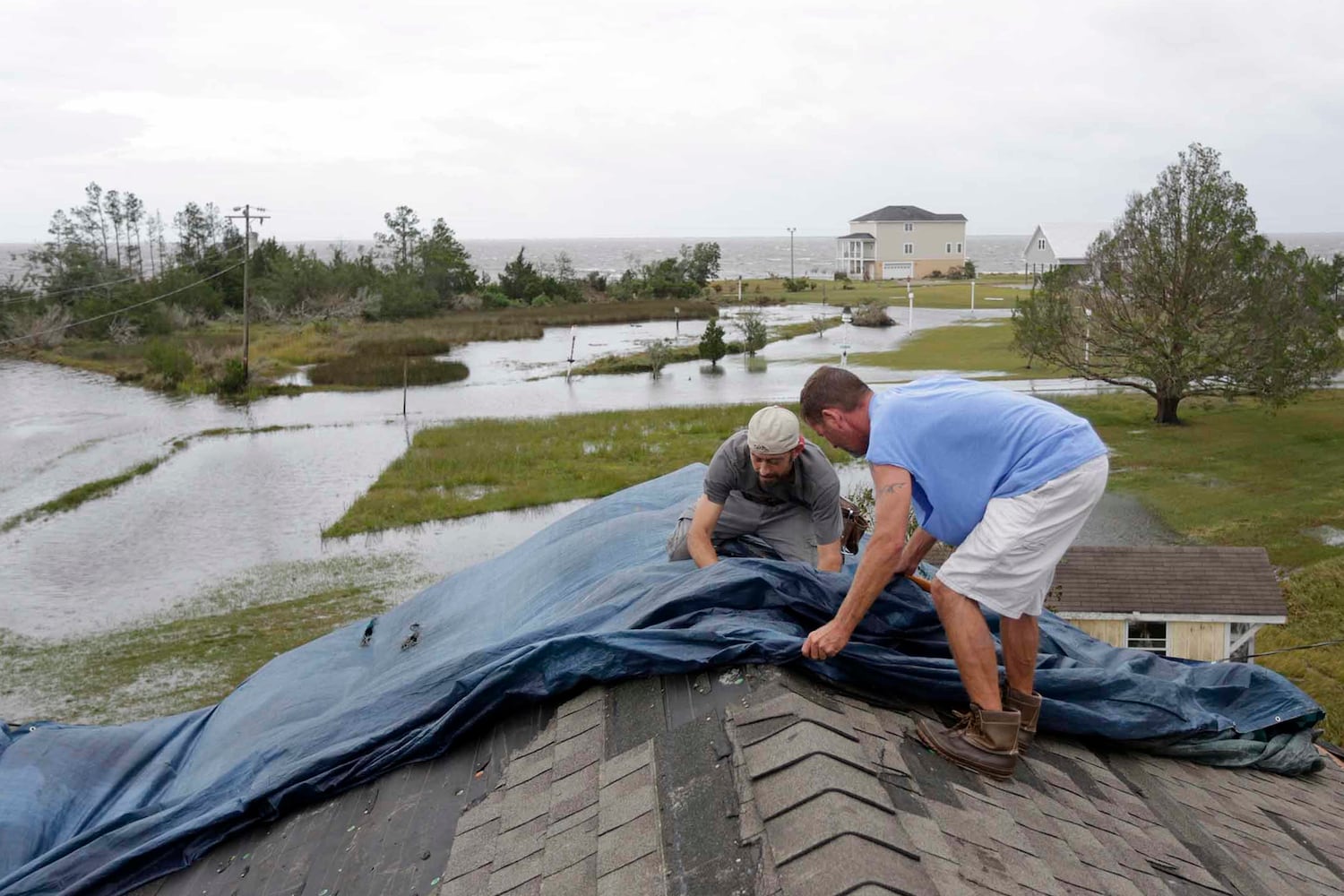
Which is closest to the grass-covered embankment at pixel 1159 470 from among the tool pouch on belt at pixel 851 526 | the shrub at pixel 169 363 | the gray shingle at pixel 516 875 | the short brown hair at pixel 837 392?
the tool pouch on belt at pixel 851 526

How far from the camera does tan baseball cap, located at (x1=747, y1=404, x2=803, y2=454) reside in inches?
214

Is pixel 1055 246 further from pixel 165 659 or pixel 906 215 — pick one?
pixel 165 659

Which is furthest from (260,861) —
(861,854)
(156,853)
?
(861,854)

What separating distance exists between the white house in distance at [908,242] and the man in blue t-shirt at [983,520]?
101 metres

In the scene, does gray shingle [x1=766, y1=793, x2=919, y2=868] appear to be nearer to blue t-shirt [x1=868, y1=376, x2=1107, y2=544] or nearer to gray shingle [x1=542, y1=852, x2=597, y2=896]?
gray shingle [x1=542, y1=852, x2=597, y2=896]

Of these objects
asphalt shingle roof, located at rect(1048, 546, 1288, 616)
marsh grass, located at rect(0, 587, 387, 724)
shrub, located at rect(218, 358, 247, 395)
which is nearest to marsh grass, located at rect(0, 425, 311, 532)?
marsh grass, located at rect(0, 587, 387, 724)

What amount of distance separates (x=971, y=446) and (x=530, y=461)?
23568 mm

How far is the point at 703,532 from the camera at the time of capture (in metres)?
5.89

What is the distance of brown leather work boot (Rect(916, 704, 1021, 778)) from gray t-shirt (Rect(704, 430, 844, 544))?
190cm

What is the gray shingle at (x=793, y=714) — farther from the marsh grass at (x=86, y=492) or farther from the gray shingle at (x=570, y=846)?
the marsh grass at (x=86, y=492)

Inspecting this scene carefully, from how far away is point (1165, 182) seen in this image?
29125mm

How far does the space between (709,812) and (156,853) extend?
2607mm

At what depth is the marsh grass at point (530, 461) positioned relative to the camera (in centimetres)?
2305

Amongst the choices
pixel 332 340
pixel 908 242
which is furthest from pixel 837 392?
pixel 908 242
